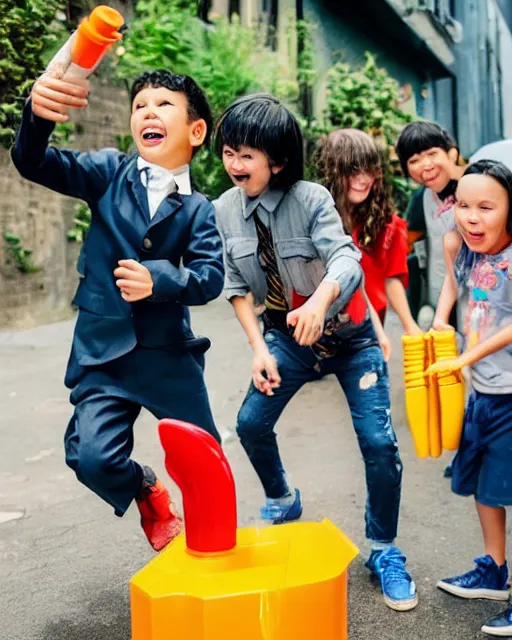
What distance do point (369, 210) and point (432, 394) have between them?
90 cm

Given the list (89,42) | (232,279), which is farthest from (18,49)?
(89,42)

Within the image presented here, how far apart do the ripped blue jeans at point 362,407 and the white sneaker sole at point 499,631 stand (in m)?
0.42

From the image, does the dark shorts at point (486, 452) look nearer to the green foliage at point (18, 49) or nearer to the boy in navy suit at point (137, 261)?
the boy in navy suit at point (137, 261)

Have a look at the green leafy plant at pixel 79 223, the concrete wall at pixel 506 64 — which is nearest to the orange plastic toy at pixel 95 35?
the green leafy plant at pixel 79 223

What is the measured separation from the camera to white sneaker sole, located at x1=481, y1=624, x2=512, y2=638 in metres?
2.11

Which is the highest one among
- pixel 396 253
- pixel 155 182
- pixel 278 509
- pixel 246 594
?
pixel 155 182

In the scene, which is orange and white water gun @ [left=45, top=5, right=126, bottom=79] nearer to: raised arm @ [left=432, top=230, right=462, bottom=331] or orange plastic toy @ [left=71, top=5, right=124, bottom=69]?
→ orange plastic toy @ [left=71, top=5, right=124, bottom=69]

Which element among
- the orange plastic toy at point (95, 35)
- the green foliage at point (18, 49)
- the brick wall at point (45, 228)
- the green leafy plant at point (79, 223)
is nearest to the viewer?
the orange plastic toy at point (95, 35)

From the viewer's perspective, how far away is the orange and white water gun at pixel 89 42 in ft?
5.79

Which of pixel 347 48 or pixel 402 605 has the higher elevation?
pixel 347 48

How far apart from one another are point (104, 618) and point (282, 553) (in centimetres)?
84

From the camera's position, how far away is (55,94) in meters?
1.93

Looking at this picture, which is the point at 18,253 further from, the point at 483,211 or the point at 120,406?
the point at 483,211

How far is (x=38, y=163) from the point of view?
2.09 m
